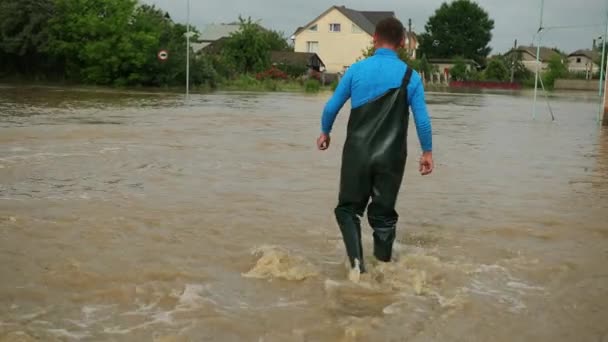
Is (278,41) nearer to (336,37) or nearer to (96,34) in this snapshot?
(336,37)

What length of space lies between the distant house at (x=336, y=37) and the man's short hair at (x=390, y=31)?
7595cm

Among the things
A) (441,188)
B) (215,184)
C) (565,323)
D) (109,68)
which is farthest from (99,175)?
(109,68)

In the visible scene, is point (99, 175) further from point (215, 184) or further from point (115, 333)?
point (115, 333)

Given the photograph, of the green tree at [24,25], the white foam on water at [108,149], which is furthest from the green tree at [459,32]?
the white foam on water at [108,149]

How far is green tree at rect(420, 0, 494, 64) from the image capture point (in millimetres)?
108688

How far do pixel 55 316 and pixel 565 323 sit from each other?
285 cm

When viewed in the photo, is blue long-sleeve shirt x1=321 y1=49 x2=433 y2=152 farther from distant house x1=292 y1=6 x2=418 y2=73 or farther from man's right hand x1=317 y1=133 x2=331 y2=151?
distant house x1=292 y1=6 x2=418 y2=73

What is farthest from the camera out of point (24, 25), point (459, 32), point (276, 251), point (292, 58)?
point (459, 32)

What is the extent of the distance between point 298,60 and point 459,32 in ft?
149

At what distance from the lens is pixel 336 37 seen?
81.6 meters

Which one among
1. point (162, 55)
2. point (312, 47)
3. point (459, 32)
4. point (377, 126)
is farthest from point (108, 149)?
point (459, 32)

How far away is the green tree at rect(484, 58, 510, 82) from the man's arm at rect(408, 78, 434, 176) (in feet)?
283

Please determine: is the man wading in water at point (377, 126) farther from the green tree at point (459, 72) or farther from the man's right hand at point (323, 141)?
the green tree at point (459, 72)

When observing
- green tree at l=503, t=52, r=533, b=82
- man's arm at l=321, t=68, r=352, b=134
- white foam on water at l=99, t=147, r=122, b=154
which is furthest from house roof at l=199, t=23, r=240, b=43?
man's arm at l=321, t=68, r=352, b=134
